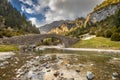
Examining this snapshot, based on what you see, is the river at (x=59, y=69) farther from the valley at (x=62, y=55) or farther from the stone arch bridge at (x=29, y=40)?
the stone arch bridge at (x=29, y=40)

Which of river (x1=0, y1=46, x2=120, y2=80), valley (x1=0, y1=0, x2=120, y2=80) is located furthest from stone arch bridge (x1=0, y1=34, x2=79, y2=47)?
river (x1=0, y1=46, x2=120, y2=80)

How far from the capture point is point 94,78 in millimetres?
13820

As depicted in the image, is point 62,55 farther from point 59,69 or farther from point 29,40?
point 29,40

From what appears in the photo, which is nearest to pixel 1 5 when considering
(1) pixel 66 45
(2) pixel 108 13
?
(2) pixel 108 13

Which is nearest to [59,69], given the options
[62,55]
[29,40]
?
[62,55]

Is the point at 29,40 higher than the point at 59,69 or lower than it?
higher

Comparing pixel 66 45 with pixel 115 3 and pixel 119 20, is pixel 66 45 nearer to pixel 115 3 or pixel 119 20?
pixel 119 20

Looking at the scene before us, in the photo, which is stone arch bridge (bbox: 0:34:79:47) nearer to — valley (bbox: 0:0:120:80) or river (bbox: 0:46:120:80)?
valley (bbox: 0:0:120:80)

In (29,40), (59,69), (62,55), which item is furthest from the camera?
(29,40)

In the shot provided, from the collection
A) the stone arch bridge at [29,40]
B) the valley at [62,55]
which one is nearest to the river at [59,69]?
the valley at [62,55]

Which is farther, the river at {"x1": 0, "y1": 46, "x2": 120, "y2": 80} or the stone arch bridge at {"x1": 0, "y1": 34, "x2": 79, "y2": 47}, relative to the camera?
the stone arch bridge at {"x1": 0, "y1": 34, "x2": 79, "y2": 47}

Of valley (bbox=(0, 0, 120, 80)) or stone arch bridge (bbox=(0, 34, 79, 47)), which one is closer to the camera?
valley (bbox=(0, 0, 120, 80))

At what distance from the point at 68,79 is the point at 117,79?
3.67m

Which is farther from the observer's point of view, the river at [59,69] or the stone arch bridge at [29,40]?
the stone arch bridge at [29,40]
